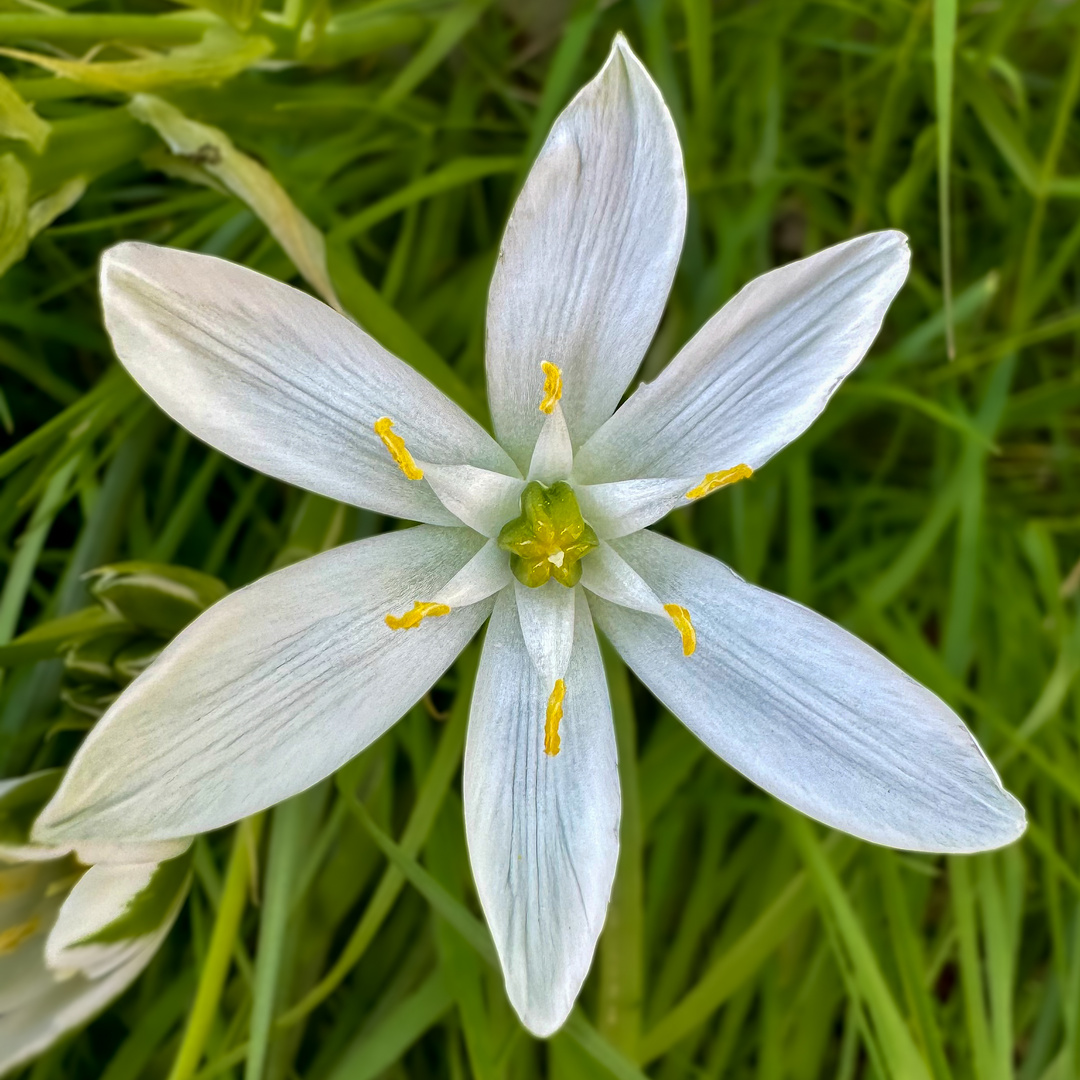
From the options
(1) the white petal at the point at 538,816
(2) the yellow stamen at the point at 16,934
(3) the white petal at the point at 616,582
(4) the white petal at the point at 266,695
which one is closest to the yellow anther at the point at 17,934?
(2) the yellow stamen at the point at 16,934

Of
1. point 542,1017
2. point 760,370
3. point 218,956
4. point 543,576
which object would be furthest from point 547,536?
point 218,956

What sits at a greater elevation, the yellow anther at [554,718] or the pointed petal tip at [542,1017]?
the yellow anther at [554,718]

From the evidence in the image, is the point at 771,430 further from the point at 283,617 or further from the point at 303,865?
the point at 303,865

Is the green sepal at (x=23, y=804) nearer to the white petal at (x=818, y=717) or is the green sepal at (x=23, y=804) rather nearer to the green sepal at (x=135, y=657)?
the green sepal at (x=135, y=657)

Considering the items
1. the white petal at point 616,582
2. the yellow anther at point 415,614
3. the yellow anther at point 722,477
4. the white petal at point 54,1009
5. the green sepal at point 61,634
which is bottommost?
the white petal at point 54,1009

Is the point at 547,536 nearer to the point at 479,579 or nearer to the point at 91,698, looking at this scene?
the point at 479,579
